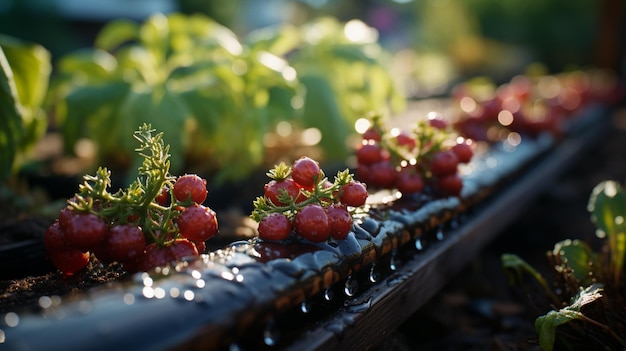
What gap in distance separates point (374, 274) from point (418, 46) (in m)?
12.2

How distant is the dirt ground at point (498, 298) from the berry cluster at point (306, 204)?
419 millimetres

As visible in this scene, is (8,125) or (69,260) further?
(8,125)

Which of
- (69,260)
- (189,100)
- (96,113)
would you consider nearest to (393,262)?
(69,260)

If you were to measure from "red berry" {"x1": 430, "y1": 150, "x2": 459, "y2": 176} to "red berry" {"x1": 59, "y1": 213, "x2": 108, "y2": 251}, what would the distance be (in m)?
1.03

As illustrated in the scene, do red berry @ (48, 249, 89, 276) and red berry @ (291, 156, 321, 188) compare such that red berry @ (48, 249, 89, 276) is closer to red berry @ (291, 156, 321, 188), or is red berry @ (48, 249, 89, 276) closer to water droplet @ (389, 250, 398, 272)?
red berry @ (291, 156, 321, 188)

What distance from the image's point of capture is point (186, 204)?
122 cm

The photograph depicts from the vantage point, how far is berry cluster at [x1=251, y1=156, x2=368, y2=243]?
1281 millimetres

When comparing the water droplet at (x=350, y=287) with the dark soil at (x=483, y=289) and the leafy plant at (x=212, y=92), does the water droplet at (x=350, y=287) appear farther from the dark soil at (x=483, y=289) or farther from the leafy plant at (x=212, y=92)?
the leafy plant at (x=212, y=92)

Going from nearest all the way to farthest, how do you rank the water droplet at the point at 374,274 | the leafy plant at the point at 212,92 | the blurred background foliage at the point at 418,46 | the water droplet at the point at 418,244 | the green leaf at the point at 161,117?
the water droplet at the point at 374,274
the water droplet at the point at 418,244
the green leaf at the point at 161,117
the leafy plant at the point at 212,92
the blurred background foliage at the point at 418,46

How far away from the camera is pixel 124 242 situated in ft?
3.85

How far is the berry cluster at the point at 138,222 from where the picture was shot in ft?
3.82

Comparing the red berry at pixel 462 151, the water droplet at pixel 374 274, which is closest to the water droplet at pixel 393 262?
the water droplet at pixel 374 274

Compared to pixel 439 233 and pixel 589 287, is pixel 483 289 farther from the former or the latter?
pixel 589 287

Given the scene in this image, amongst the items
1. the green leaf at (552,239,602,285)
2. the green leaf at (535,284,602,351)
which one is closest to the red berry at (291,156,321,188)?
Result: the green leaf at (535,284,602,351)
